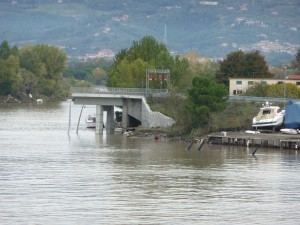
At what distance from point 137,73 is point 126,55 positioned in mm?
12536

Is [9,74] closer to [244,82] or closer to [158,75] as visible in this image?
[158,75]

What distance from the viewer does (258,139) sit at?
66125 mm

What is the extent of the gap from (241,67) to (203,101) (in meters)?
24.8

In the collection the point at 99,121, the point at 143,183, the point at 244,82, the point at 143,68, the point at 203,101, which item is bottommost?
the point at 143,183

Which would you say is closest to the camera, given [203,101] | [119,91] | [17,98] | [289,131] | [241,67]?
[289,131]

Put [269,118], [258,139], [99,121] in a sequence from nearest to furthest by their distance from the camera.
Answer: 1. [258,139]
2. [269,118]
3. [99,121]

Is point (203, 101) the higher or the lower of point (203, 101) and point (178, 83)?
the lower

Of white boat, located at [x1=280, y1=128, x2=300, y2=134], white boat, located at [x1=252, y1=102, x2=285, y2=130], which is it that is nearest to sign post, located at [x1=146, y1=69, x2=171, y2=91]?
white boat, located at [x1=252, y1=102, x2=285, y2=130]

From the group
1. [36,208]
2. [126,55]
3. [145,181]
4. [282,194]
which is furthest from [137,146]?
[126,55]

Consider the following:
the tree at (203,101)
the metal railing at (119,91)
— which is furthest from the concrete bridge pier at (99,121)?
the tree at (203,101)

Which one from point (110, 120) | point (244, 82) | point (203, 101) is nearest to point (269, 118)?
point (203, 101)

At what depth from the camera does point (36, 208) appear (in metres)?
40.0

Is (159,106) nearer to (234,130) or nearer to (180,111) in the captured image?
(180,111)

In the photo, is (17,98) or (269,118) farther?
(17,98)
